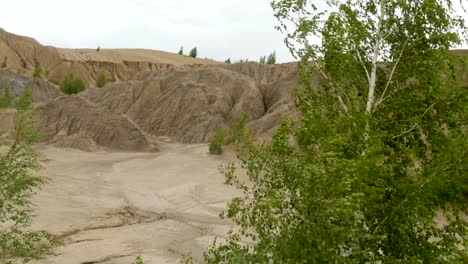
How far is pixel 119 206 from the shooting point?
3123cm

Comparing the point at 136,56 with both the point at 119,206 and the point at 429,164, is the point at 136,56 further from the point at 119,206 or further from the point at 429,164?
the point at 429,164

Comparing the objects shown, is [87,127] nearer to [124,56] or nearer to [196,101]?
[196,101]

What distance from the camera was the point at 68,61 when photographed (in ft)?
344

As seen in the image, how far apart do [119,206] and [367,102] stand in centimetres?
2524

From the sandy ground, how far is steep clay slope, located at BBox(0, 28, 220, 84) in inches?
1925

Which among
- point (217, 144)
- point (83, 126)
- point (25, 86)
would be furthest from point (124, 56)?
point (217, 144)

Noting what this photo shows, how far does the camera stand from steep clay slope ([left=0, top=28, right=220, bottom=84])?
10125cm

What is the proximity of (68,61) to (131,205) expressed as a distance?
8165 cm

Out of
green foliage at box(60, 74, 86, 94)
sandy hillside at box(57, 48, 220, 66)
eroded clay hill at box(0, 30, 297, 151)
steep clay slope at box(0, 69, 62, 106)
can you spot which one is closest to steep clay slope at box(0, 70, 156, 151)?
eroded clay hill at box(0, 30, 297, 151)

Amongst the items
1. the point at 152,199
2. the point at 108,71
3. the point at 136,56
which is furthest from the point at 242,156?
the point at 136,56

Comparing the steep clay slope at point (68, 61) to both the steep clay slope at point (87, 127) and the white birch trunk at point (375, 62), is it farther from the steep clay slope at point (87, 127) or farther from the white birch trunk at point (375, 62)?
the white birch trunk at point (375, 62)

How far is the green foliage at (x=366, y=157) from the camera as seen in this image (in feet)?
20.3

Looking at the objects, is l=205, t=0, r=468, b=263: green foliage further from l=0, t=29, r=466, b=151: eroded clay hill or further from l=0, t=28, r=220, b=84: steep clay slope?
l=0, t=28, r=220, b=84: steep clay slope

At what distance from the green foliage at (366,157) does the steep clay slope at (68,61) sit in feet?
279
